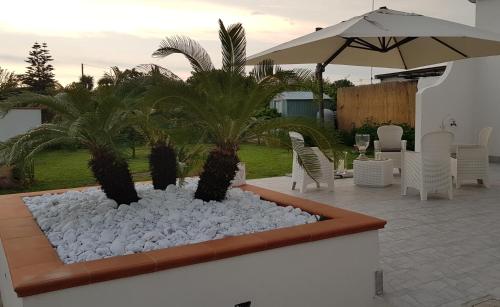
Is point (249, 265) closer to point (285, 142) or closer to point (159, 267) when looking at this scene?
point (159, 267)

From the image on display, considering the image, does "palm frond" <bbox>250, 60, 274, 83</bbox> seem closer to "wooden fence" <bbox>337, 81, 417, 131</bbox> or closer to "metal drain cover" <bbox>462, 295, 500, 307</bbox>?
"metal drain cover" <bbox>462, 295, 500, 307</bbox>

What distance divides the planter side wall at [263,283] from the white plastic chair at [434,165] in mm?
3947

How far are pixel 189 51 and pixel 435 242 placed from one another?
3.38m

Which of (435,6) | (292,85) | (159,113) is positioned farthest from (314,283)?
(435,6)

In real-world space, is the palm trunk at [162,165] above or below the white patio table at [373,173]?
above

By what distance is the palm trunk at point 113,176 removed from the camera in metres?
4.50

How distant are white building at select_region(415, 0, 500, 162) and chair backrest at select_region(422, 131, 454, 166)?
418cm

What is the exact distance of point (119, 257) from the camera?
9.21ft

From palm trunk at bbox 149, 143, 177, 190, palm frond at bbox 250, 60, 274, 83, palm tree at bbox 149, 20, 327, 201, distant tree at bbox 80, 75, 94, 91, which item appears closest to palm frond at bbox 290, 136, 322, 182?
palm tree at bbox 149, 20, 327, 201

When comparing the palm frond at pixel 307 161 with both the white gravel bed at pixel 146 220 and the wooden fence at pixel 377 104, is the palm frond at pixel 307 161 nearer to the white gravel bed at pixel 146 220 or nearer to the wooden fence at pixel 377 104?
the white gravel bed at pixel 146 220

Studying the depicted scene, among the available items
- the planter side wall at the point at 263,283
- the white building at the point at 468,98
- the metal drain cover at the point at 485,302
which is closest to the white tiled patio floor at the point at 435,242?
the metal drain cover at the point at 485,302

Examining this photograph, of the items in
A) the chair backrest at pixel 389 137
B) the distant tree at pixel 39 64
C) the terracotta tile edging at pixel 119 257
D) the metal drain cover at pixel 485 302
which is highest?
the distant tree at pixel 39 64

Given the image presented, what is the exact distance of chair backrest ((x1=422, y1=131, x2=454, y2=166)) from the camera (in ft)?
23.2

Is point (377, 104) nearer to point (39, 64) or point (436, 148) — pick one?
point (436, 148)
